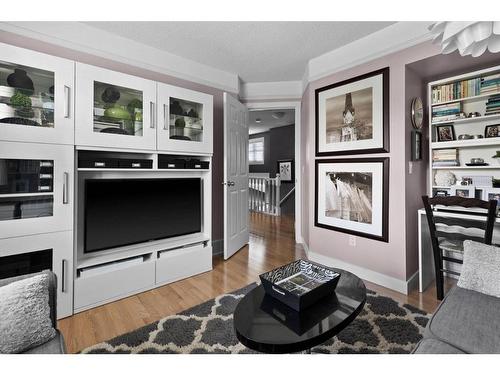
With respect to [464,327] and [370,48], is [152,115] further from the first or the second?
[464,327]

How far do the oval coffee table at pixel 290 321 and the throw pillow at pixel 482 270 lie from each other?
0.65 metres

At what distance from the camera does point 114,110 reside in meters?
2.37

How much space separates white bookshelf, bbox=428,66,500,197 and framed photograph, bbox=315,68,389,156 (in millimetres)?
514

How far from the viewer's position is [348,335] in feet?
5.59

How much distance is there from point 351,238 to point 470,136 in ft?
4.87

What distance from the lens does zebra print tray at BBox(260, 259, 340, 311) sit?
1.30 meters

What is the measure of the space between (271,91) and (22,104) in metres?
3.11

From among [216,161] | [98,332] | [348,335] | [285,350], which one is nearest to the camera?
[285,350]

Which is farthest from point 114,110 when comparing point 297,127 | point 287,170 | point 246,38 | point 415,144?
point 287,170

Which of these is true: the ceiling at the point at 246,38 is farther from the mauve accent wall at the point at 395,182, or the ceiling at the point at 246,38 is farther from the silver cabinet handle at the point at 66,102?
the silver cabinet handle at the point at 66,102

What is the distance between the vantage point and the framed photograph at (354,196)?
2588mm

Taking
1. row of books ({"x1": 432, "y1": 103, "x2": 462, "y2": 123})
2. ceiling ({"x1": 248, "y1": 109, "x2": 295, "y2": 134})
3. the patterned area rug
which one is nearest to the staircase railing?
ceiling ({"x1": 248, "y1": 109, "x2": 295, "y2": 134})

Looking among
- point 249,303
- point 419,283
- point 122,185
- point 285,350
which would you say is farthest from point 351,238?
point 122,185

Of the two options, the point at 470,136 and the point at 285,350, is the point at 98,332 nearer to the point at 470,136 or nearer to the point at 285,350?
the point at 285,350
